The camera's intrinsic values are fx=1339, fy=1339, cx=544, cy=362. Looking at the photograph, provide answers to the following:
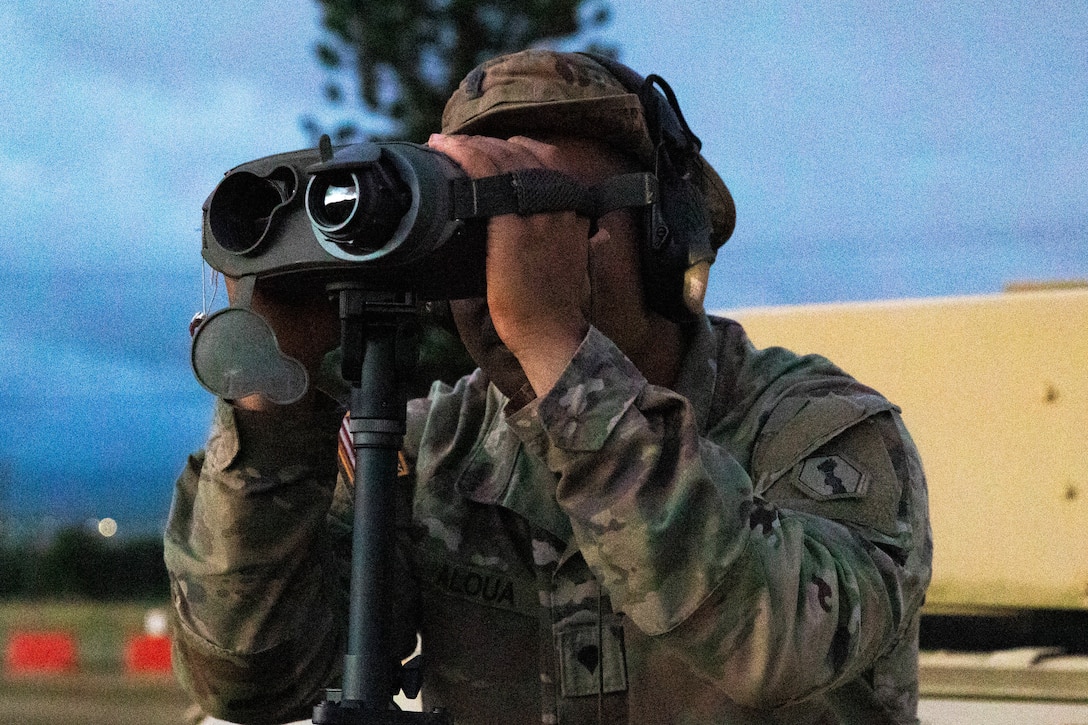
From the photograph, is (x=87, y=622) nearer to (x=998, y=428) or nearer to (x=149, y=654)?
(x=149, y=654)

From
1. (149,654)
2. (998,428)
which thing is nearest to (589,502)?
(149,654)

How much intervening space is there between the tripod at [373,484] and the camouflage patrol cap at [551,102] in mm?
437

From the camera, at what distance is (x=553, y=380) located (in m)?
1.40

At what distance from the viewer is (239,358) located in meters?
1.43

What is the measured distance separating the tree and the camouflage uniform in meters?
7.56

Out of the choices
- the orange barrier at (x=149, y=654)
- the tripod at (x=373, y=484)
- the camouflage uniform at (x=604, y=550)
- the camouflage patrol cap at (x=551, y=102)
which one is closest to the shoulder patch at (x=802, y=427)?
the camouflage uniform at (x=604, y=550)

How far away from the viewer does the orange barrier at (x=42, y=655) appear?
6915mm

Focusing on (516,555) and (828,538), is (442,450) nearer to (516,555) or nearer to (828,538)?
(516,555)

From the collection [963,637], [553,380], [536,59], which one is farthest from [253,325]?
[963,637]

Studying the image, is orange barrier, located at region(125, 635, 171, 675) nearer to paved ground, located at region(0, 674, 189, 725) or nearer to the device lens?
paved ground, located at region(0, 674, 189, 725)

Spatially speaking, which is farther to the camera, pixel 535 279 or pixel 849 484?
pixel 849 484

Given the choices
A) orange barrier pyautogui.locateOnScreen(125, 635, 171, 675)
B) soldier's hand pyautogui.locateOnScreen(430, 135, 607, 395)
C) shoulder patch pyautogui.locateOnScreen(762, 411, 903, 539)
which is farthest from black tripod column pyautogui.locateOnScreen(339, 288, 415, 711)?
orange barrier pyautogui.locateOnScreen(125, 635, 171, 675)

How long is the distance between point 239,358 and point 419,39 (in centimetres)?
831

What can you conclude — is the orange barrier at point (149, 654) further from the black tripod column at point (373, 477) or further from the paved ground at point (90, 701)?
the black tripod column at point (373, 477)
